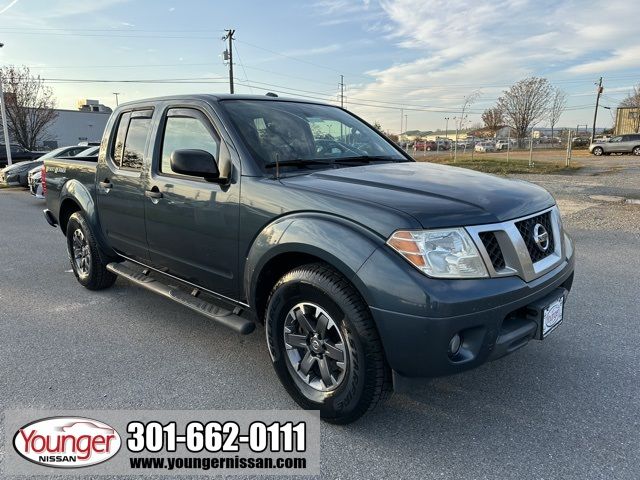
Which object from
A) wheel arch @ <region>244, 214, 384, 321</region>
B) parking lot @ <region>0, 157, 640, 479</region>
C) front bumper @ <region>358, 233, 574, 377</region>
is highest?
wheel arch @ <region>244, 214, 384, 321</region>

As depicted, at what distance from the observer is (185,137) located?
11.5 feet

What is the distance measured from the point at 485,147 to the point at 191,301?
5160cm

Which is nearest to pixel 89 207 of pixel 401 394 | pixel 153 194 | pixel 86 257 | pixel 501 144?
pixel 86 257

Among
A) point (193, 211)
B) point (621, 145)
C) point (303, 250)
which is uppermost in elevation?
point (621, 145)

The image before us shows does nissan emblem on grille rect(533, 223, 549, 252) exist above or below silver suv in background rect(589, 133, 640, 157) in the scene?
below

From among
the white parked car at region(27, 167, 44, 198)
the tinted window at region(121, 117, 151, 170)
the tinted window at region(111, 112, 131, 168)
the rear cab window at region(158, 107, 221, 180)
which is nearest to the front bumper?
the rear cab window at region(158, 107, 221, 180)

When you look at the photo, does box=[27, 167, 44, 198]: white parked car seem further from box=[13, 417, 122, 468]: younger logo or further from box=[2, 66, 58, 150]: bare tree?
box=[2, 66, 58, 150]: bare tree

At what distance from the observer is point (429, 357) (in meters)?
2.22

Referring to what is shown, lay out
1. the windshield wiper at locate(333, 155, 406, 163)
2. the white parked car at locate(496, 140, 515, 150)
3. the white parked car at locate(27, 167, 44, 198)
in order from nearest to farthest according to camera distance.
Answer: the windshield wiper at locate(333, 155, 406, 163), the white parked car at locate(27, 167, 44, 198), the white parked car at locate(496, 140, 515, 150)

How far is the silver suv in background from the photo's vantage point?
33750 millimetres

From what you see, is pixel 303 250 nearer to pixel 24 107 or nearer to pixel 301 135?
pixel 301 135

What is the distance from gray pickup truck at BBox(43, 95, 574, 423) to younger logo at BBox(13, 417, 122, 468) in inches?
37.6

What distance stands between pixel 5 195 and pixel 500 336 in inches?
673

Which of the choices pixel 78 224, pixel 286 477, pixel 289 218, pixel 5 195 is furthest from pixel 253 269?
pixel 5 195
